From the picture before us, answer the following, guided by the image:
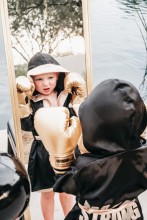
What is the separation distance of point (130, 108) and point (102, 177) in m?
0.23

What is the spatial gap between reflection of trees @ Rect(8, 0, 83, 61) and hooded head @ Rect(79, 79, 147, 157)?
0.46 metres

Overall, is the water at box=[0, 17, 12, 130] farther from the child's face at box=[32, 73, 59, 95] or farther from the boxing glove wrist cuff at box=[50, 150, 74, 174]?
the boxing glove wrist cuff at box=[50, 150, 74, 174]

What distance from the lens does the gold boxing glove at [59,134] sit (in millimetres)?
1041

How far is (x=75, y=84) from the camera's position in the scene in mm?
1388

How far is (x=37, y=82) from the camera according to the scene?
54.8 inches

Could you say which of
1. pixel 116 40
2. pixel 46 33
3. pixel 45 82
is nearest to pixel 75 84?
pixel 45 82

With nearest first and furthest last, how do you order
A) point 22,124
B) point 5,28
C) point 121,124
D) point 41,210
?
point 121,124 → point 5,28 → point 22,124 → point 41,210

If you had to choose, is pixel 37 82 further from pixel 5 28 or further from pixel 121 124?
pixel 121 124

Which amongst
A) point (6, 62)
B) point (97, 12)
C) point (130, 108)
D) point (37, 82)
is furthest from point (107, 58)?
point (130, 108)

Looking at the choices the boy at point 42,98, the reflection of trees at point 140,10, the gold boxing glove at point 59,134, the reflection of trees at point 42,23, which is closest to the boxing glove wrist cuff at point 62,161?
the gold boxing glove at point 59,134

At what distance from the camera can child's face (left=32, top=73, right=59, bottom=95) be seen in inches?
54.6

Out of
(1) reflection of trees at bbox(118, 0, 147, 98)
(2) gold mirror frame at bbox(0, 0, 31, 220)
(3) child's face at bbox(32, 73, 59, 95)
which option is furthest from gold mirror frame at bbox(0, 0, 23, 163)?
(1) reflection of trees at bbox(118, 0, 147, 98)

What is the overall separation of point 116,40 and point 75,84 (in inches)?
13.5

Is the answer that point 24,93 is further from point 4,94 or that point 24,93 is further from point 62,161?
point 62,161
